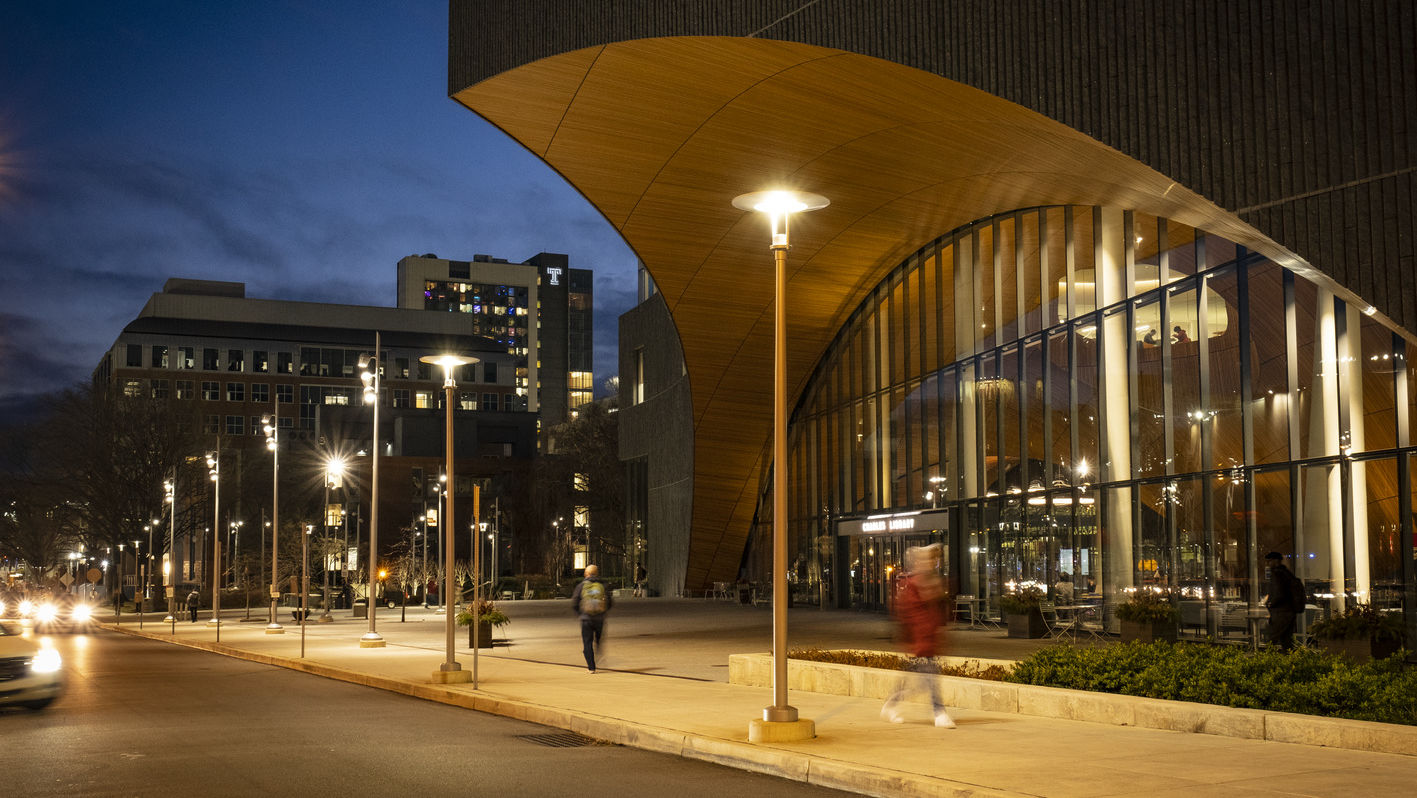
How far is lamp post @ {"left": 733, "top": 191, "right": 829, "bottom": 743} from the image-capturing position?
482 inches

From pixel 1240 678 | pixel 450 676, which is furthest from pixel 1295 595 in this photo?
pixel 450 676

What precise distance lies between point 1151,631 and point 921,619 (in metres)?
9.22

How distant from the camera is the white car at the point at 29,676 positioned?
17578 millimetres

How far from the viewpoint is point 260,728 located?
49.9 feet

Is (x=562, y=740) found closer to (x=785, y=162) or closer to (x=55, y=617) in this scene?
(x=785, y=162)

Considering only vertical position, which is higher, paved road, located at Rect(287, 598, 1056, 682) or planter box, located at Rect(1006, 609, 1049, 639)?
planter box, located at Rect(1006, 609, 1049, 639)

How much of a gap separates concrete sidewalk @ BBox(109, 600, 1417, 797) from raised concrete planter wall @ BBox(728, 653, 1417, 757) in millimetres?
162

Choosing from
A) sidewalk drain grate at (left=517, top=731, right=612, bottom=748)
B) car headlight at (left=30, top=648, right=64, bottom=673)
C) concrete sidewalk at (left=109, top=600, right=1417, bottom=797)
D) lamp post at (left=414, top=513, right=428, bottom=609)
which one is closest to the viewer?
concrete sidewalk at (left=109, top=600, right=1417, bottom=797)

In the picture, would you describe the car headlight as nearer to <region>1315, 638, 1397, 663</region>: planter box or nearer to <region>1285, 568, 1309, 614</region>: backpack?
<region>1285, 568, 1309, 614</region>: backpack

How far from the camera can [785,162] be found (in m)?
32.8

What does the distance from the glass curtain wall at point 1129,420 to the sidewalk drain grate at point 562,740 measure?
1241 cm

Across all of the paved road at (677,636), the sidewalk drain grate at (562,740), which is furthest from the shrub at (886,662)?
the sidewalk drain grate at (562,740)

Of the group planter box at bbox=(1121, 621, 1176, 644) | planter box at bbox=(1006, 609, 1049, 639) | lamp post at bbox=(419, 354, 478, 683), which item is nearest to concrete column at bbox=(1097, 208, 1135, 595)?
planter box at bbox=(1006, 609, 1049, 639)

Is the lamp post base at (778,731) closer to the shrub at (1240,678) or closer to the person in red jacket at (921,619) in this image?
the person in red jacket at (921,619)
